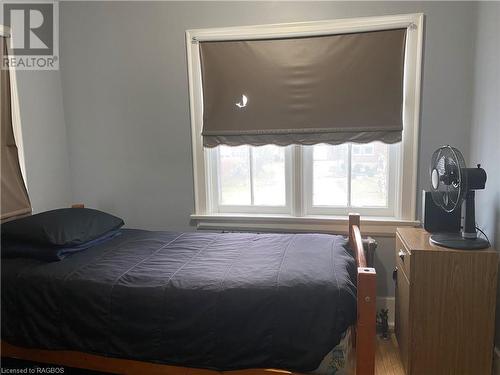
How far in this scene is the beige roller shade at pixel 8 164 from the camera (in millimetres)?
2461

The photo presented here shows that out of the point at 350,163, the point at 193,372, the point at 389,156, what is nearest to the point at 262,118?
the point at 350,163

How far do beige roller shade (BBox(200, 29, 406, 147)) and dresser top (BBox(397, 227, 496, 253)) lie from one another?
0.66 m

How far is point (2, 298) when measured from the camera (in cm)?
187

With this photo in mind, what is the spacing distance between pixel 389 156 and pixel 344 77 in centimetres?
64

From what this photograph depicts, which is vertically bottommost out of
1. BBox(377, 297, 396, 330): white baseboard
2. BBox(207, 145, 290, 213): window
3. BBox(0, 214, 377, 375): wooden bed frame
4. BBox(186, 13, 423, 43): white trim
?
BBox(377, 297, 396, 330): white baseboard

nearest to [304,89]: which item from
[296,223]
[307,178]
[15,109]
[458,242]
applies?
[307,178]

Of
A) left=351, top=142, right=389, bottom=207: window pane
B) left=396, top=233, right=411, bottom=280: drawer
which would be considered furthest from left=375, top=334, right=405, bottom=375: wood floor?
left=351, top=142, right=389, bottom=207: window pane

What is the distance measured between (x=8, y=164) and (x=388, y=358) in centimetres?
281

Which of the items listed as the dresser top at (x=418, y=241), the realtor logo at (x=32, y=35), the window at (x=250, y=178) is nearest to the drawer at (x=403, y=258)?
the dresser top at (x=418, y=241)

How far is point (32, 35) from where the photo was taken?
2686 mm

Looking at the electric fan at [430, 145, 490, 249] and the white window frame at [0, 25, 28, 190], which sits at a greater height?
the white window frame at [0, 25, 28, 190]

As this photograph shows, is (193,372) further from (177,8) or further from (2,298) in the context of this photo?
(177,8)

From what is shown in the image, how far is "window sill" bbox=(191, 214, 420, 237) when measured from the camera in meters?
2.53

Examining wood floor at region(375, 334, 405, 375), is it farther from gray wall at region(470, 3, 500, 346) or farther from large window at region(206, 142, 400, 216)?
large window at region(206, 142, 400, 216)
